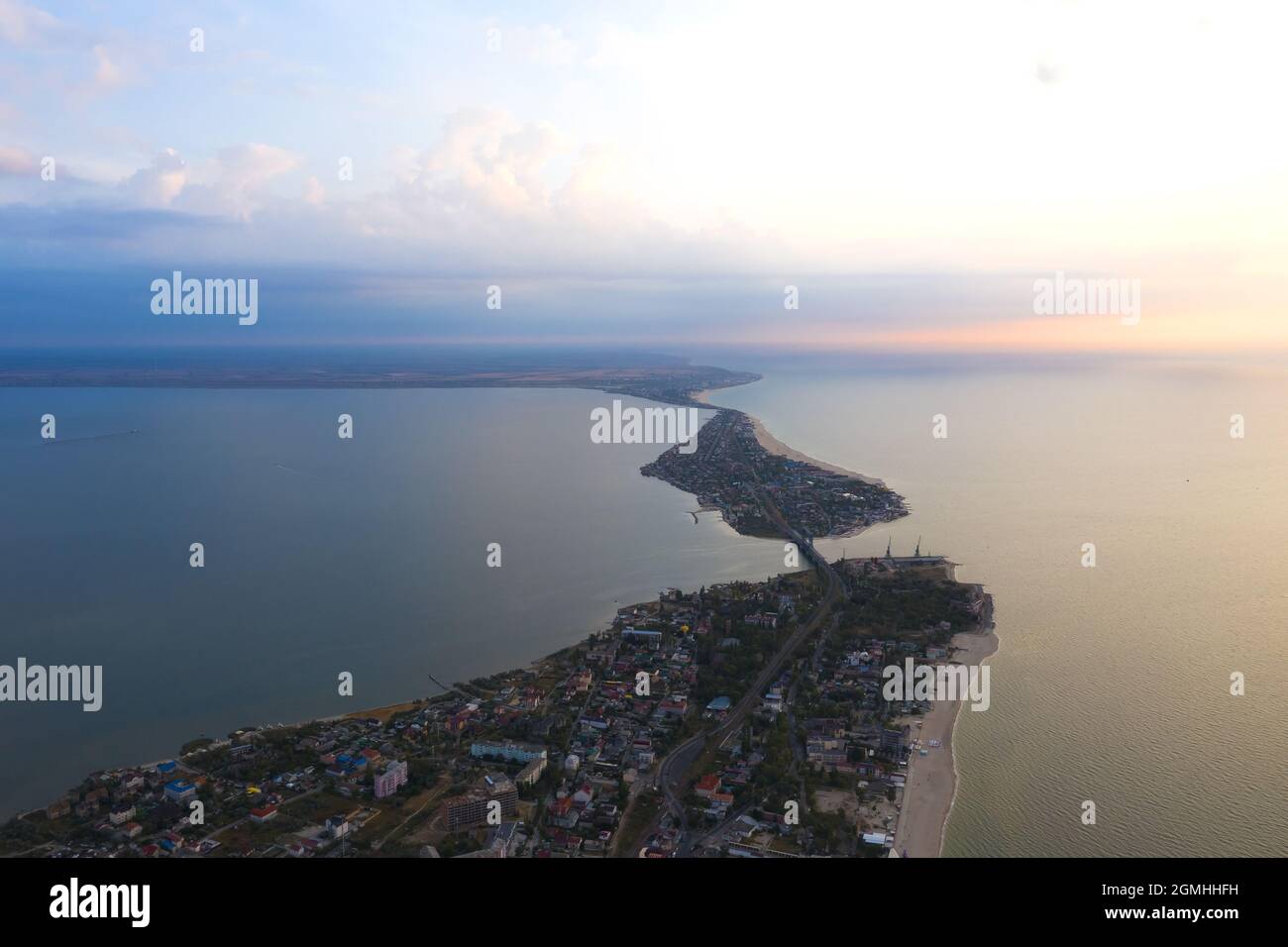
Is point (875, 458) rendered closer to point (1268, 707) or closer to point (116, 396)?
point (1268, 707)

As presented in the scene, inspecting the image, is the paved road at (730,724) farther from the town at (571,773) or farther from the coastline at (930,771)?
the coastline at (930,771)

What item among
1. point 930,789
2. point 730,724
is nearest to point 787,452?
point 730,724

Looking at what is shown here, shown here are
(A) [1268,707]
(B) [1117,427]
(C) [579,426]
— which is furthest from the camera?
(C) [579,426]

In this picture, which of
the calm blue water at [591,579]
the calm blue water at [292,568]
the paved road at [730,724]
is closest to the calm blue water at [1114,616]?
the calm blue water at [591,579]

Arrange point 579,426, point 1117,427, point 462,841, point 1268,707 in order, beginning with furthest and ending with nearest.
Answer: point 579,426 < point 1117,427 < point 1268,707 < point 462,841
